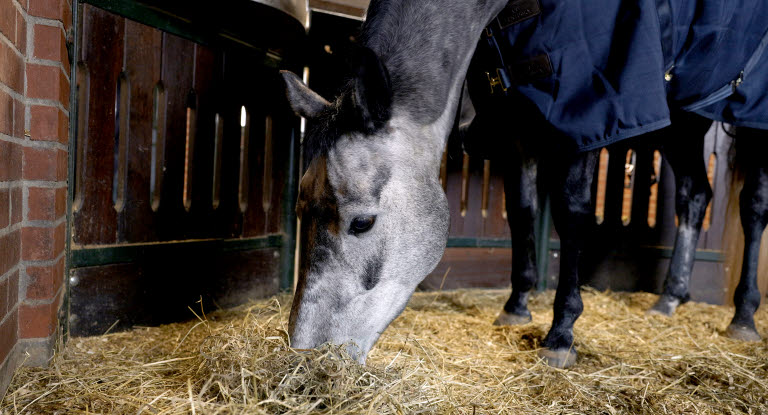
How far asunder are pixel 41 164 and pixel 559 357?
74.8 inches

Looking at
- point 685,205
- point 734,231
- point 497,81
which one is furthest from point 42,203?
point 734,231

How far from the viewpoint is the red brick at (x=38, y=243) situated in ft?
5.60

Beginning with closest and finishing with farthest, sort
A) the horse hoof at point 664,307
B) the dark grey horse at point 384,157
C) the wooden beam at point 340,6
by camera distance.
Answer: the dark grey horse at point 384,157 → the wooden beam at point 340,6 → the horse hoof at point 664,307

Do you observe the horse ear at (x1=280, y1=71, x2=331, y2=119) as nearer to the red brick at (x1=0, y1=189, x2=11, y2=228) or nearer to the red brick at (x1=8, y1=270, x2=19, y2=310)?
the red brick at (x1=0, y1=189, x2=11, y2=228)

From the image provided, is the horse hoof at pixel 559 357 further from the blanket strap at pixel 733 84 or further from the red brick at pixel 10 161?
the red brick at pixel 10 161

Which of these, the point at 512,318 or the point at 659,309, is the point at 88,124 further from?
the point at 659,309

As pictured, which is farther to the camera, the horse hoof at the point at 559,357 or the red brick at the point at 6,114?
the horse hoof at the point at 559,357

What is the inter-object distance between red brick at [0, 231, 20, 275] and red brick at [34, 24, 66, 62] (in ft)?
1.83

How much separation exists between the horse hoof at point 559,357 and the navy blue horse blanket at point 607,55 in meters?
0.77

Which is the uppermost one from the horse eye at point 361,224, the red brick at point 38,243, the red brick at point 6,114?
the red brick at point 6,114

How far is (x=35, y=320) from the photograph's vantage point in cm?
172

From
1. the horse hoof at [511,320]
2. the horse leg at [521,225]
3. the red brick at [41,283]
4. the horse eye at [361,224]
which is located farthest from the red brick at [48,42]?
the horse hoof at [511,320]

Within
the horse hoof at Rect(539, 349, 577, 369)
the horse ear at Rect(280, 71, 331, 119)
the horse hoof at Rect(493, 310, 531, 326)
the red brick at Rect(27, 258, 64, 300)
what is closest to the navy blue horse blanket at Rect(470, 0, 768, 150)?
the horse ear at Rect(280, 71, 331, 119)

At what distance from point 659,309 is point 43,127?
9.94 feet
